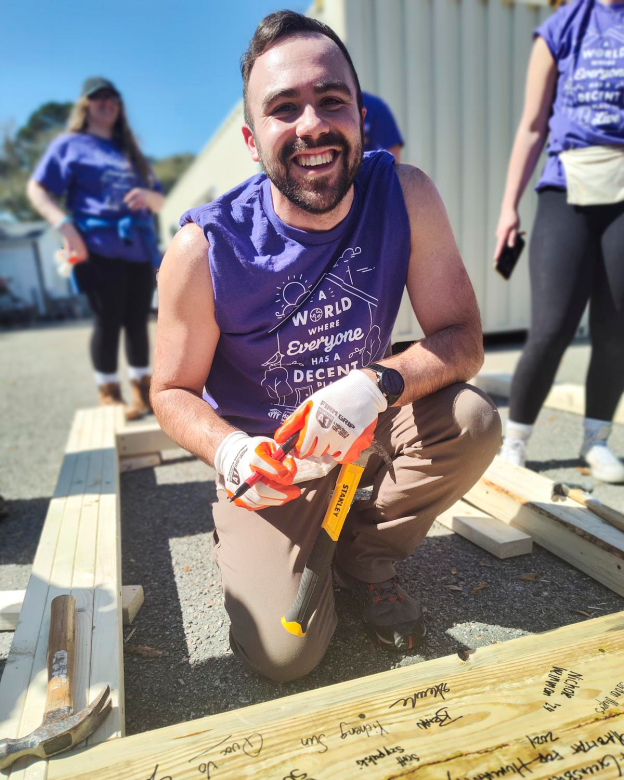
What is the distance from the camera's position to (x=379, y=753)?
1061 mm

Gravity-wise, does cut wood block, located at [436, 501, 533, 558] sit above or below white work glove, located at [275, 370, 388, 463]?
below

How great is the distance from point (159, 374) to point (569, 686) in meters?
1.26

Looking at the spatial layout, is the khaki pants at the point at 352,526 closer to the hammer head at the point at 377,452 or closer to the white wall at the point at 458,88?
the hammer head at the point at 377,452

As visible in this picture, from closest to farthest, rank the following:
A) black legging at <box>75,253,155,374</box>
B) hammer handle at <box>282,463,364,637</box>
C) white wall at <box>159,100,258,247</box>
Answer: hammer handle at <box>282,463,364,637</box> → black legging at <box>75,253,155,374</box> → white wall at <box>159,100,258,247</box>

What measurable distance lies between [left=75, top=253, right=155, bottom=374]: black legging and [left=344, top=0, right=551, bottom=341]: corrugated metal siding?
2107 mm

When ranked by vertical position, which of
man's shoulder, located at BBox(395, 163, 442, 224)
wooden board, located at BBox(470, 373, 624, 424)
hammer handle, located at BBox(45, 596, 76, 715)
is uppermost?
man's shoulder, located at BBox(395, 163, 442, 224)

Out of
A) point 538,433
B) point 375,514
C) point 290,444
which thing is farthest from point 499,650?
point 538,433

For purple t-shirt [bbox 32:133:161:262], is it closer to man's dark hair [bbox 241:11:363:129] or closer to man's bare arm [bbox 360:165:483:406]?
man's dark hair [bbox 241:11:363:129]

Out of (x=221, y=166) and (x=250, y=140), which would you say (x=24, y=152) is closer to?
(x=221, y=166)

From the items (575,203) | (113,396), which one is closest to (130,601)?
(575,203)

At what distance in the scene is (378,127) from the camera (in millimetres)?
3268

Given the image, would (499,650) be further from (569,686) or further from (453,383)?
(453,383)

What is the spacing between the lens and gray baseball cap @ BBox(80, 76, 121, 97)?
3761 millimetres

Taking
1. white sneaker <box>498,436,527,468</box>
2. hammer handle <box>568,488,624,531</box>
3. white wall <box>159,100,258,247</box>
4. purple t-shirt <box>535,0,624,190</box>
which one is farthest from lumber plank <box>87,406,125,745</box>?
white wall <box>159,100,258,247</box>
